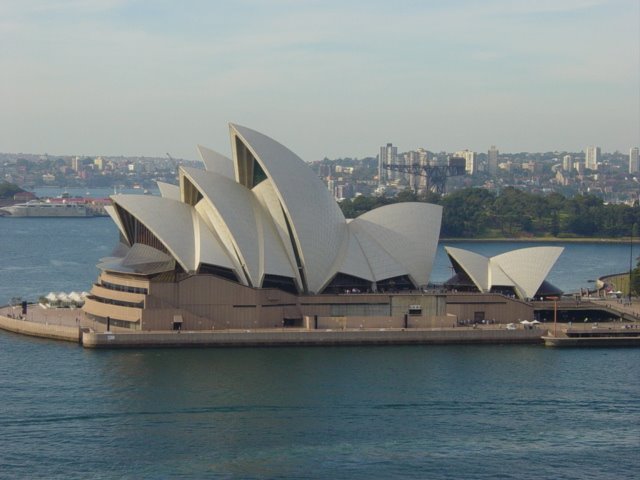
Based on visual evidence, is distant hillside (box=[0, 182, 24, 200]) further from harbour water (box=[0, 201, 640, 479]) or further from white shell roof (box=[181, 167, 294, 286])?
harbour water (box=[0, 201, 640, 479])

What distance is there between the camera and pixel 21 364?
43469 mm

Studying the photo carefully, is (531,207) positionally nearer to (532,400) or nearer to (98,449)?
(532,400)

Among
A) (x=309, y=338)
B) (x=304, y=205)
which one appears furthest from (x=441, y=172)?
(x=309, y=338)

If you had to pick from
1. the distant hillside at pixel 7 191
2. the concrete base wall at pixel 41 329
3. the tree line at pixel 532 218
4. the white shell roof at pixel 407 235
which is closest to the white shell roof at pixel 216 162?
the white shell roof at pixel 407 235

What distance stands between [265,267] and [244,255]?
102cm

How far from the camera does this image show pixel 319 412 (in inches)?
1448

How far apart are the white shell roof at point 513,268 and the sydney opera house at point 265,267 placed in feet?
0.30

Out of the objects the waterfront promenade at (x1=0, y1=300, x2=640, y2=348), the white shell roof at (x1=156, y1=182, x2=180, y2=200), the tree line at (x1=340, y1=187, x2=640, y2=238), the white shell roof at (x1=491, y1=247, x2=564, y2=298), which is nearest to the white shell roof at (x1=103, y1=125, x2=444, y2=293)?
the waterfront promenade at (x1=0, y1=300, x2=640, y2=348)

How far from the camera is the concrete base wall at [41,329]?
4853cm

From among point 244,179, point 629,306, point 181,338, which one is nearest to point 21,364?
point 181,338

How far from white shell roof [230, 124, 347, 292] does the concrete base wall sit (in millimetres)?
9947

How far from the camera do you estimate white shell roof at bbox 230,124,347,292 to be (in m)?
50.0

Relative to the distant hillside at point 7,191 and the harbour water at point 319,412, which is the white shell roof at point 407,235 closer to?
the harbour water at point 319,412

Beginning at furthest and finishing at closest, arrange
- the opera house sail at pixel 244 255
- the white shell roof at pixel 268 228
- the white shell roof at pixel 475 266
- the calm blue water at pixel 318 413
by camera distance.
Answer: the white shell roof at pixel 475 266, the white shell roof at pixel 268 228, the opera house sail at pixel 244 255, the calm blue water at pixel 318 413
